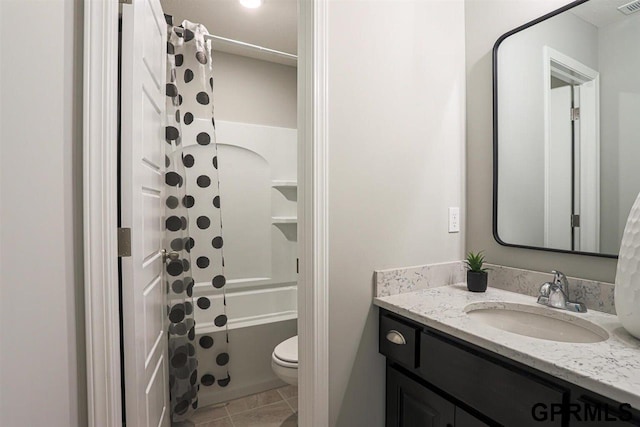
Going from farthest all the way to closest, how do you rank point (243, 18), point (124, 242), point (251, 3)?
point (243, 18) → point (251, 3) → point (124, 242)

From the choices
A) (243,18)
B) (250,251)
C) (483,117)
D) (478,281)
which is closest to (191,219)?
(250,251)

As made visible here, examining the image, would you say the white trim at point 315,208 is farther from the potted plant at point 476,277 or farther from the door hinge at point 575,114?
the door hinge at point 575,114

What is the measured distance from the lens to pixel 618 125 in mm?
1098

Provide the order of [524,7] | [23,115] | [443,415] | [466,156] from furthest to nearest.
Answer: [466,156], [524,7], [443,415], [23,115]

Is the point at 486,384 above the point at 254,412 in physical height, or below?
above

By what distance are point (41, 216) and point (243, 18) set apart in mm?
1917

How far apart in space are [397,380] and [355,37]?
4.59 feet

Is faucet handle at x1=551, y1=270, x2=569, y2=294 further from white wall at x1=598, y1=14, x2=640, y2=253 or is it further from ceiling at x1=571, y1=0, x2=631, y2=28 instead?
ceiling at x1=571, y1=0, x2=631, y2=28

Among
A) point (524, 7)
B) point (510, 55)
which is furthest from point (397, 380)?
point (524, 7)

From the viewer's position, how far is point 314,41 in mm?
1158

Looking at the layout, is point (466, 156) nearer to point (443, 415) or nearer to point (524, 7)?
point (524, 7)

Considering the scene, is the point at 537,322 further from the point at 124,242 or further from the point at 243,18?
the point at 243,18

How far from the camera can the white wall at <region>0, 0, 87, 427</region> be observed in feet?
2.27

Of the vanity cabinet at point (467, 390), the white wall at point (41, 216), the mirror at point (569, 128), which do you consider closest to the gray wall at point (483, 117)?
the mirror at point (569, 128)
